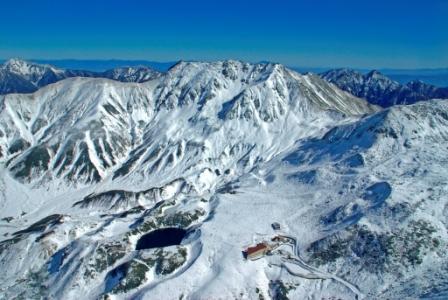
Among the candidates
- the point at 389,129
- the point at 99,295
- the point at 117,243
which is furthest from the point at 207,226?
the point at 389,129

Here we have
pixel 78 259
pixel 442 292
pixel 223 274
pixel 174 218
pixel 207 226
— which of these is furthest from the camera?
pixel 174 218

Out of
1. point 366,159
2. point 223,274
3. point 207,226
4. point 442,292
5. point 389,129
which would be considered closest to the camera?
point 442,292

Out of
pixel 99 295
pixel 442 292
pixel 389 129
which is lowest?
pixel 99 295

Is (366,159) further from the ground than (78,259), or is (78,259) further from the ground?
(366,159)

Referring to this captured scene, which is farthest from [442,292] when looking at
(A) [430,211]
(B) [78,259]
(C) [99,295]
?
(B) [78,259]

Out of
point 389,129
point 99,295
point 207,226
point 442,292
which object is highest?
point 389,129

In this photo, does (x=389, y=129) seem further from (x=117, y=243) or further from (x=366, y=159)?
(x=117, y=243)

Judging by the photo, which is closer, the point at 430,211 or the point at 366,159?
the point at 430,211

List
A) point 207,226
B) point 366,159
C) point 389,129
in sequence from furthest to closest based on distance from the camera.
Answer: point 389,129
point 366,159
point 207,226

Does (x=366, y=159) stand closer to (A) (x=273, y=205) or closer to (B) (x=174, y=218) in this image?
(A) (x=273, y=205)
